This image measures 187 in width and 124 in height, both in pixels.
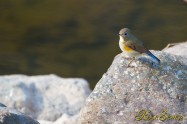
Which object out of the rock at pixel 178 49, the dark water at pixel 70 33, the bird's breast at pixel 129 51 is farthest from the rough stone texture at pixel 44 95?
the dark water at pixel 70 33

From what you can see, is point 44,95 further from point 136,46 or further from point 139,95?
point 139,95

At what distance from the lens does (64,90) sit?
8.74 meters

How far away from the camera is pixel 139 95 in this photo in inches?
209

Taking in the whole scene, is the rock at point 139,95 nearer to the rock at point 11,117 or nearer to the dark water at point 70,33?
the rock at point 11,117

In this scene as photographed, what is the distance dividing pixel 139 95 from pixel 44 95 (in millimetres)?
3457

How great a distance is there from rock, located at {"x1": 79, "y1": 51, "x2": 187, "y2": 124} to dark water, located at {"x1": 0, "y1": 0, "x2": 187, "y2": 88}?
5829mm

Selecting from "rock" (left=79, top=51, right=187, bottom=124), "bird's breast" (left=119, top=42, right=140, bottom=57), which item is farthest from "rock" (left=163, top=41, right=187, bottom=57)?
"bird's breast" (left=119, top=42, right=140, bottom=57)

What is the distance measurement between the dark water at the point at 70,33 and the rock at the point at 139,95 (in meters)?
5.83

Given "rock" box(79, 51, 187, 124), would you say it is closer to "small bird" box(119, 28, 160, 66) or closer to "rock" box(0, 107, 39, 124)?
"small bird" box(119, 28, 160, 66)

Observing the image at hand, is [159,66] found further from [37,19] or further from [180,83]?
[37,19]

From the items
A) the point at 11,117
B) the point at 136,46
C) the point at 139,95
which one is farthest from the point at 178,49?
the point at 11,117

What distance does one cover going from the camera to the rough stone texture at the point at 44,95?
8.02 metres

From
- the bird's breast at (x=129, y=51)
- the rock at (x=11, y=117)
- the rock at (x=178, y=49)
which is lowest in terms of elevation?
the rock at (x=11, y=117)

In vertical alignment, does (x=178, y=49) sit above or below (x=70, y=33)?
below
